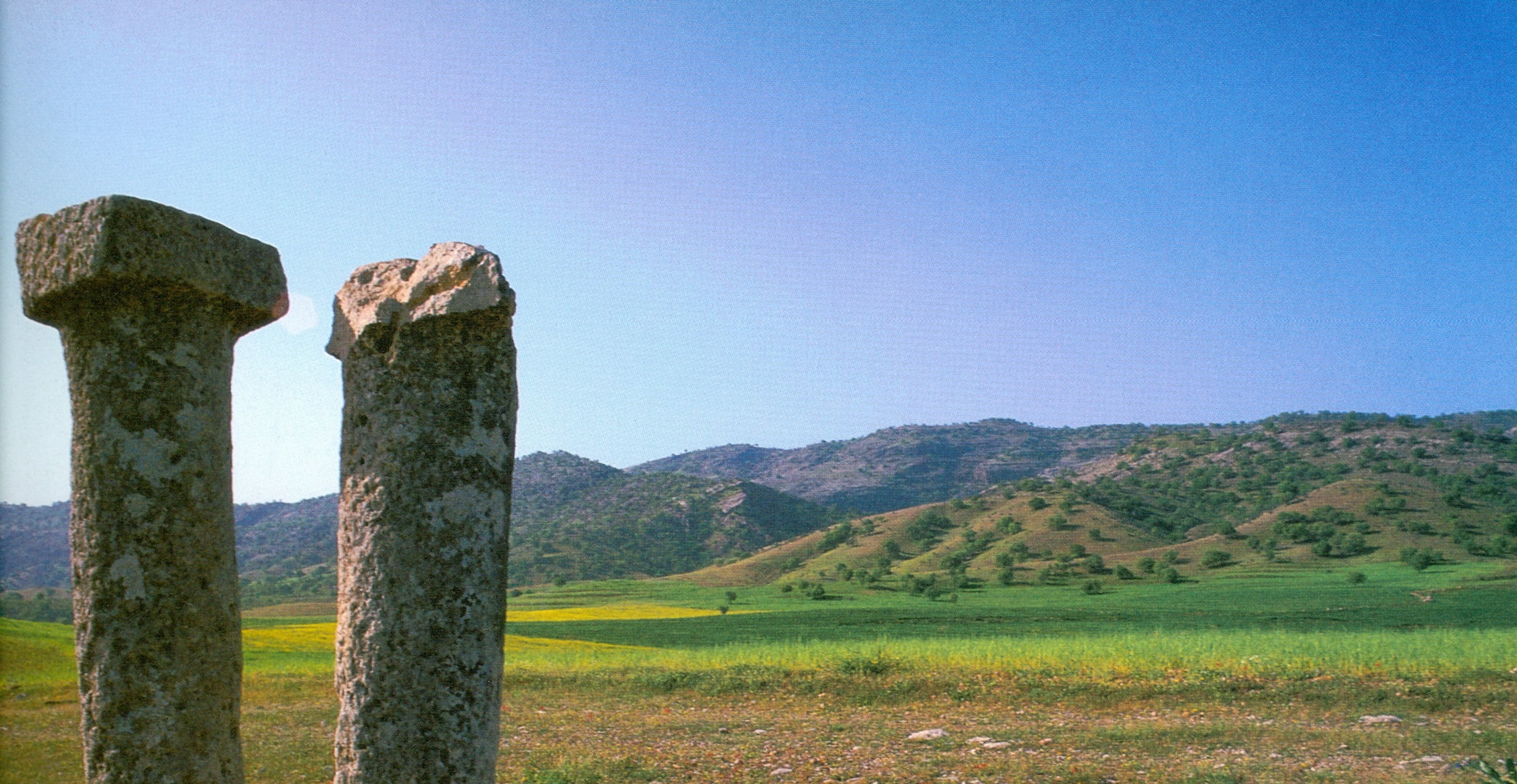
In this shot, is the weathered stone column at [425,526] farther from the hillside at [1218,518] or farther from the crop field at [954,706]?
the hillside at [1218,518]

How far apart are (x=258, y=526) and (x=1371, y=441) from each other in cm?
12432

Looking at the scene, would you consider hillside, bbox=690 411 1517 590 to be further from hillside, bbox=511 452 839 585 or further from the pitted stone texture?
the pitted stone texture

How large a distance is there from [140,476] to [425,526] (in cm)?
165

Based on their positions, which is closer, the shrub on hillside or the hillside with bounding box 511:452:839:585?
the shrub on hillside

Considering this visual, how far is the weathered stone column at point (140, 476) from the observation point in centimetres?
433

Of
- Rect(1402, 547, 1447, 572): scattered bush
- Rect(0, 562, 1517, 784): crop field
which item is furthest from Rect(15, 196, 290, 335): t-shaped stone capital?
Rect(1402, 547, 1447, 572): scattered bush

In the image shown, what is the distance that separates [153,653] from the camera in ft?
14.4

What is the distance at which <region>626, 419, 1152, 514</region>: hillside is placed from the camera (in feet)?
514

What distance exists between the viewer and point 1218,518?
A: 77.4m

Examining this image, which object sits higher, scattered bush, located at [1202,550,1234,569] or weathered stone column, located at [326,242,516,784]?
weathered stone column, located at [326,242,516,784]

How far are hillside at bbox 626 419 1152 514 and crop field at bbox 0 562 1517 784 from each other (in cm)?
11816

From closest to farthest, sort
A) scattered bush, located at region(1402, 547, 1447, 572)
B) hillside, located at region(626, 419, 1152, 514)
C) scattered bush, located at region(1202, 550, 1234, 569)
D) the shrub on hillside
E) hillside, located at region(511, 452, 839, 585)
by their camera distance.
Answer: scattered bush, located at region(1402, 547, 1447, 572), scattered bush, located at region(1202, 550, 1234, 569), the shrub on hillside, hillside, located at region(511, 452, 839, 585), hillside, located at region(626, 419, 1152, 514)

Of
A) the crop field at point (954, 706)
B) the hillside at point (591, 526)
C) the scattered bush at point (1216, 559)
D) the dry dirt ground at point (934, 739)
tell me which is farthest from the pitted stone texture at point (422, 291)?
the hillside at point (591, 526)

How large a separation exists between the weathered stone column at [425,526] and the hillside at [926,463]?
140m
